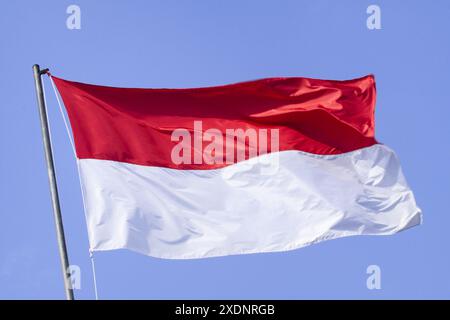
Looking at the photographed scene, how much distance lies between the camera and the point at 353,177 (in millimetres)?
20219

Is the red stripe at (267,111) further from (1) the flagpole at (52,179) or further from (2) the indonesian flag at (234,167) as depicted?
(1) the flagpole at (52,179)

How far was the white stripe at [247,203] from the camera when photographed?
1806cm

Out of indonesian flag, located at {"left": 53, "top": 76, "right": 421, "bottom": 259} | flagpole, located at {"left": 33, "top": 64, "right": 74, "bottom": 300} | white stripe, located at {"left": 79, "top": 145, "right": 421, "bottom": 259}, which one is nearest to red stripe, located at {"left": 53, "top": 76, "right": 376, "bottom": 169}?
A: indonesian flag, located at {"left": 53, "top": 76, "right": 421, "bottom": 259}

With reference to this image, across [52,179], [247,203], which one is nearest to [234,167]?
[247,203]

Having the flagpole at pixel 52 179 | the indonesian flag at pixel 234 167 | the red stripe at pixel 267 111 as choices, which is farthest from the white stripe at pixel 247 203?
the flagpole at pixel 52 179

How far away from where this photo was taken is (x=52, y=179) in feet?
52.9

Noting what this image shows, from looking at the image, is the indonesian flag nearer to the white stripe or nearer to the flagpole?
the white stripe

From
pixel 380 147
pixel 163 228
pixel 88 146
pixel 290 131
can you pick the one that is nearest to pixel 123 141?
pixel 88 146

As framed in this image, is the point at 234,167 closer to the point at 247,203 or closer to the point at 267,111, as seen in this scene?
the point at 247,203

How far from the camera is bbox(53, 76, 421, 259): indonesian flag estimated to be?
60.4ft

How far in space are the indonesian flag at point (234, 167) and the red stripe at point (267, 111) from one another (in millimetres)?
21
